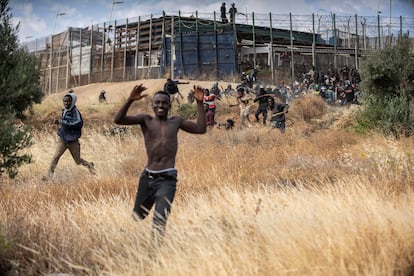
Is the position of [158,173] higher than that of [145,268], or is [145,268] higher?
[158,173]

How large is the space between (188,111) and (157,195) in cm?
1654

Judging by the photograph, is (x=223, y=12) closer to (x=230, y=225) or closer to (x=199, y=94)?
(x=199, y=94)

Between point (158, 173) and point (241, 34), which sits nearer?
point (158, 173)

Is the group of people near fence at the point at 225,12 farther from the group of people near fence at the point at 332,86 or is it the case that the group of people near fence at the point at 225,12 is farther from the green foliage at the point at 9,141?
the green foliage at the point at 9,141

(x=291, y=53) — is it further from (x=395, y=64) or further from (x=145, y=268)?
(x=145, y=268)

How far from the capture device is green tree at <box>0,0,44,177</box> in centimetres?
414

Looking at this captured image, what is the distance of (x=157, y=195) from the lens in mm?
4430

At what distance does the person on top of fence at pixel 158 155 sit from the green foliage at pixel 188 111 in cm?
1572

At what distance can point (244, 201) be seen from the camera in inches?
201

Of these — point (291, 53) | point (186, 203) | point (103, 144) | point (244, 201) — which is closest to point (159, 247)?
point (244, 201)

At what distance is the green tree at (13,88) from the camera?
414 cm

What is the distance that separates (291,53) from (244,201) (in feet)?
96.0

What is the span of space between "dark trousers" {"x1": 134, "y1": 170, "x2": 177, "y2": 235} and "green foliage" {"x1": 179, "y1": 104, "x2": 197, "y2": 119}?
16.0 meters

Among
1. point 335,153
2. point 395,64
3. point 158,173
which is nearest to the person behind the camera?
point 158,173
